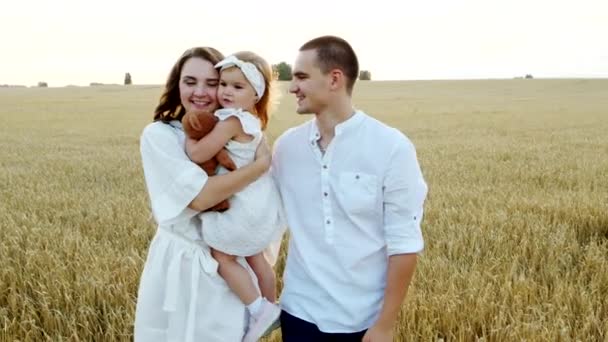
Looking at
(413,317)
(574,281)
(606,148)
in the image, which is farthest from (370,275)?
(606,148)

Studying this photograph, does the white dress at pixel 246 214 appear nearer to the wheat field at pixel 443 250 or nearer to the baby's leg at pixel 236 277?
the baby's leg at pixel 236 277

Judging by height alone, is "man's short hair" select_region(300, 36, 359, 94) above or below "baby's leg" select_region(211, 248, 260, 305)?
above

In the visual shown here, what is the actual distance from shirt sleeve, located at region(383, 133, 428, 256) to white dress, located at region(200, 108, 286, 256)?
49 centimetres

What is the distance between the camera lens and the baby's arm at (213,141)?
2.56 m

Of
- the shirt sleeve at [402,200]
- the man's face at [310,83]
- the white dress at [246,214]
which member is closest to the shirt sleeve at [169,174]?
the white dress at [246,214]

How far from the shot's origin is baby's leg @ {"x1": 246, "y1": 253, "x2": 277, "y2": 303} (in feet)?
9.22

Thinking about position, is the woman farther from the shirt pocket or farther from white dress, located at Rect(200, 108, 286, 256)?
the shirt pocket

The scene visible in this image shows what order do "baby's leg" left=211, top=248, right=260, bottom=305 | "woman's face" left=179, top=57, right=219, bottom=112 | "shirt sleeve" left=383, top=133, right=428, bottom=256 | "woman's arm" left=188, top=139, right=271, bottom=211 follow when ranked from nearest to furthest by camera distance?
"shirt sleeve" left=383, top=133, right=428, bottom=256
"woman's arm" left=188, top=139, right=271, bottom=211
"baby's leg" left=211, top=248, right=260, bottom=305
"woman's face" left=179, top=57, right=219, bottom=112

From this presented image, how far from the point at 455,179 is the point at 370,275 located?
777cm

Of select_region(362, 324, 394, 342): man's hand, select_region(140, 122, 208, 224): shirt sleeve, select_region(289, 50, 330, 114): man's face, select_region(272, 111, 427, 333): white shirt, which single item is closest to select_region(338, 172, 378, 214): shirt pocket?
select_region(272, 111, 427, 333): white shirt

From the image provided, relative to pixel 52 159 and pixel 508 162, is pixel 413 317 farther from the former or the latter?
pixel 52 159

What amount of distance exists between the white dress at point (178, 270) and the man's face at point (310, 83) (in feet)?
1.62

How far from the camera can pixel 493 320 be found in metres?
3.69

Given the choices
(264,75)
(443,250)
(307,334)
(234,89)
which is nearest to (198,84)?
(234,89)
